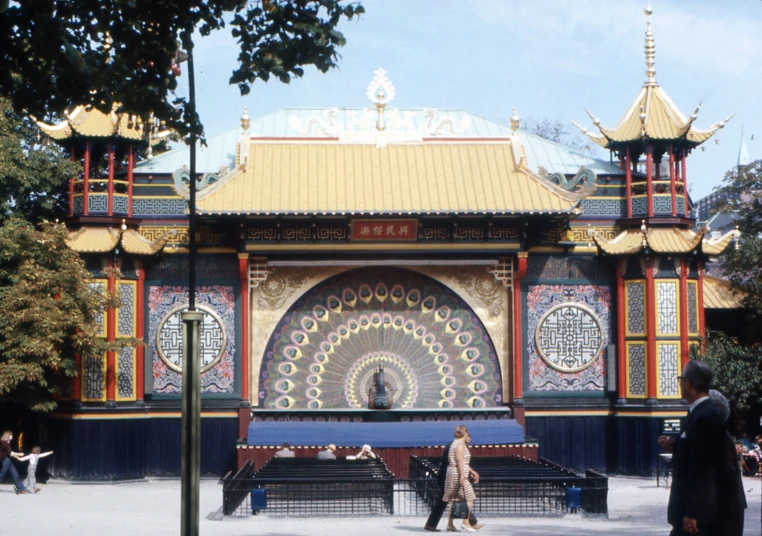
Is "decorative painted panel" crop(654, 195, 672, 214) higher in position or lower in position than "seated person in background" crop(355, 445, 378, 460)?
higher

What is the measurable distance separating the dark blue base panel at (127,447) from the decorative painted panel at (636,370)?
29.2ft

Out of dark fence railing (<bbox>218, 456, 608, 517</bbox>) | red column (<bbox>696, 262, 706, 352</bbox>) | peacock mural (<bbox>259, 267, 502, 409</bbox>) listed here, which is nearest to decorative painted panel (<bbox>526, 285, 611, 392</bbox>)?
peacock mural (<bbox>259, 267, 502, 409</bbox>)

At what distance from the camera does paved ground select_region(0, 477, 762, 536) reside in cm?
1700

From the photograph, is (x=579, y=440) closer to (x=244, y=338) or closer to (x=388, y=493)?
(x=244, y=338)

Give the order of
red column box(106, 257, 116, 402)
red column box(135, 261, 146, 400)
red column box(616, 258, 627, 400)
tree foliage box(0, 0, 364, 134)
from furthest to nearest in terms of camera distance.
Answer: red column box(616, 258, 627, 400)
red column box(135, 261, 146, 400)
red column box(106, 257, 116, 402)
tree foliage box(0, 0, 364, 134)

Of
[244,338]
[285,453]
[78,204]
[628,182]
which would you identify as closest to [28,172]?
[78,204]

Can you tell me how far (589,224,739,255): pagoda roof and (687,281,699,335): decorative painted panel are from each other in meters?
0.83

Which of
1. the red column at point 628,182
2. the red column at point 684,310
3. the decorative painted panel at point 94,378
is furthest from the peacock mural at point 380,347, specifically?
the red column at point 628,182

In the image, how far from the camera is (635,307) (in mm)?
26281

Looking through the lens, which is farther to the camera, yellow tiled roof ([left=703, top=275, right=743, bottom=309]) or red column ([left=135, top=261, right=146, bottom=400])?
yellow tiled roof ([left=703, top=275, right=743, bottom=309])

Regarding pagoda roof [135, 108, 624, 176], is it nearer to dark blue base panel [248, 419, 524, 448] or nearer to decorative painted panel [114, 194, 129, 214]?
decorative painted panel [114, 194, 129, 214]

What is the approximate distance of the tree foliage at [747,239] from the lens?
28078 millimetres

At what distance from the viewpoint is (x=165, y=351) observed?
86.7 ft

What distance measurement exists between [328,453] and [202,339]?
4.53 metres
